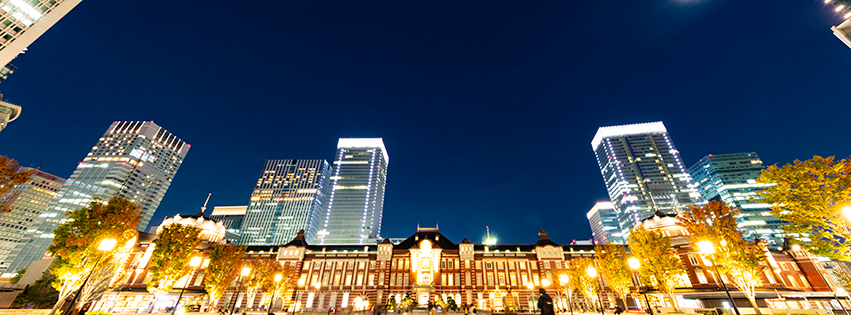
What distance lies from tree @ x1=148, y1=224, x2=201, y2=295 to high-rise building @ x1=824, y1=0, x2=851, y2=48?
89617 millimetres

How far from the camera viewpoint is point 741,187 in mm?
122125

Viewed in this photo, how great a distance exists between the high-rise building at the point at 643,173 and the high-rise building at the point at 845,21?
97.3 metres

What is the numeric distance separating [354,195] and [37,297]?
120 m

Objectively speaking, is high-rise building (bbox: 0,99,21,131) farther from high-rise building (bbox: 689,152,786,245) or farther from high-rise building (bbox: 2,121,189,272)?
high-rise building (bbox: 689,152,786,245)

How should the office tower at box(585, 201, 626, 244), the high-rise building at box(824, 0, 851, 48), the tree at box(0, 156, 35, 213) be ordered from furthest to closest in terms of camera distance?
the office tower at box(585, 201, 626, 244) < the high-rise building at box(824, 0, 851, 48) < the tree at box(0, 156, 35, 213)

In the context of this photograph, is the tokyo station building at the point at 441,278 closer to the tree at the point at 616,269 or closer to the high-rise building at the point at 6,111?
the tree at the point at 616,269

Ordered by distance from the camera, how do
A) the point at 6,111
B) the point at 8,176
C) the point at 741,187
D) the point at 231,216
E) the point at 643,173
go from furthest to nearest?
the point at 231,216 < the point at 643,173 < the point at 741,187 < the point at 6,111 < the point at 8,176

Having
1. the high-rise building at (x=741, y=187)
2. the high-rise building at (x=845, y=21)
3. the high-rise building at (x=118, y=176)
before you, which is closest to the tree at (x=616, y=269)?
the high-rise building at (x=845, y=21)

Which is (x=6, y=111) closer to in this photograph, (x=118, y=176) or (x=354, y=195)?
(x=118, y=176)

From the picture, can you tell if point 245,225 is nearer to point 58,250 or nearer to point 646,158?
point 58,250

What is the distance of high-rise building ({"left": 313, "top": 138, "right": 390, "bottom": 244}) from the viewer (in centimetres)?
15262

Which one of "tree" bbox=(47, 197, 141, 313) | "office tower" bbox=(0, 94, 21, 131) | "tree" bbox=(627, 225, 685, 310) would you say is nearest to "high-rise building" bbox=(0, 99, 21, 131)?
"office tower" bbox=(0, 94, 21, 131)

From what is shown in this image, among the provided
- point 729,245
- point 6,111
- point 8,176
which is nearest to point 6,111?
point 6,111

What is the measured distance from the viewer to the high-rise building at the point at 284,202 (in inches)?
6127
